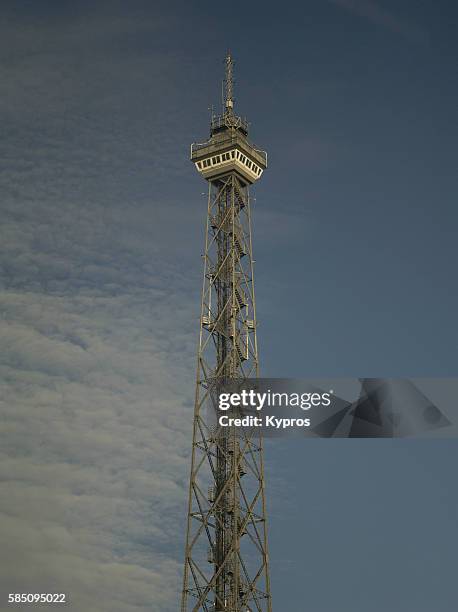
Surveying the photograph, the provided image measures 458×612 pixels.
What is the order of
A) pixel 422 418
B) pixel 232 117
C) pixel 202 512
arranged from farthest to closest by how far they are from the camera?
pixel 232 117, pixel 202 512, pixel 422 418

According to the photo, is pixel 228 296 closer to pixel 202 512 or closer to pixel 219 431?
pixel 219 431

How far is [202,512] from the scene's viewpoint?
87188 millimetres

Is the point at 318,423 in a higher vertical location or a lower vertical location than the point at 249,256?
lower

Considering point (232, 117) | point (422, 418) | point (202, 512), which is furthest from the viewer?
point (232, 117)

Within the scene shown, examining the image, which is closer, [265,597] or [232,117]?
[265,597]

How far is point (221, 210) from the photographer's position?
101 meters

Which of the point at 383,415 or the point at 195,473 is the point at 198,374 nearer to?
the point at 195,473

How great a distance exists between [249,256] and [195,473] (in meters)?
23.9

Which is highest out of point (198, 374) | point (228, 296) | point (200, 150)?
point (200, 150)

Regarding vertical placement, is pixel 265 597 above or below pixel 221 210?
below

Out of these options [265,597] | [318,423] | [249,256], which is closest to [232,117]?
[249,256]

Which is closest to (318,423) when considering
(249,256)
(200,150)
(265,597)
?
(265,597)

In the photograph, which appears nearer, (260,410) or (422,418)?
(422,418)

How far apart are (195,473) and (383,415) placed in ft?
61.5
